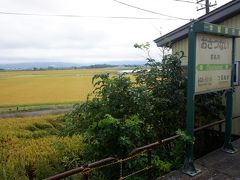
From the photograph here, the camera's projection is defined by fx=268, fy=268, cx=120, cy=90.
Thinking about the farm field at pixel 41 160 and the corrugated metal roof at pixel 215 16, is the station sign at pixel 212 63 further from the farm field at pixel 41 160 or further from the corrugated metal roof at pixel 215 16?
the farm field at pixel 41 160

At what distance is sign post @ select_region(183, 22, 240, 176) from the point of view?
14.8 ft

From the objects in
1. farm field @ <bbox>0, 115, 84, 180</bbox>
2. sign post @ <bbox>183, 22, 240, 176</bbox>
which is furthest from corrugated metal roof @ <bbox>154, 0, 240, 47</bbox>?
farm field @ <bbox>0, 115, 84, 180</bbox>

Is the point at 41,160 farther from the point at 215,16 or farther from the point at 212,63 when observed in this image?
the point at 215,16

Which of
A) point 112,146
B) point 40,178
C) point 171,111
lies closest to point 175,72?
point 171,111

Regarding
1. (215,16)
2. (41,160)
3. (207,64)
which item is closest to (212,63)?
(207,64)

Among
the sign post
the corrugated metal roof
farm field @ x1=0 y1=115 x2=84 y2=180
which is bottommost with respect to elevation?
farm field @ x1=0 y1=115 x2=84 y2=180

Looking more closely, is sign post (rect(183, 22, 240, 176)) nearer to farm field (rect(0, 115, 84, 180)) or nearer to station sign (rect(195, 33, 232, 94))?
station sign (rect(195, 33, 232, 94))

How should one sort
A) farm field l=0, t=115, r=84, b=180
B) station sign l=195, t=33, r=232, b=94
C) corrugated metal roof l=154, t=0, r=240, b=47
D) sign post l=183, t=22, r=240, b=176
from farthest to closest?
corrugated metal roof l=154, t=0, r=240, b=47
farm field l=0, t=115, r=84, b=180
station sign l=195, t=33, r=232, b=94
sign post l=183, t=22, r=240, b=176

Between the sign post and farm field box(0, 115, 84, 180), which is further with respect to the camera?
farm field box(0, 115, 84, 180)

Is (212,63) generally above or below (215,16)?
below

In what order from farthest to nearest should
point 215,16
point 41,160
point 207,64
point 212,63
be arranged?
point 215,16
point 41,160
point 212,63
point 207,64

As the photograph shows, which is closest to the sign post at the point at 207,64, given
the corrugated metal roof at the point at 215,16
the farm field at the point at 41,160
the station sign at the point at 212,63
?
the station sign at the point at 212,63

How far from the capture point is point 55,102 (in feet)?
126

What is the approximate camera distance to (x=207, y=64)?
4.86m
